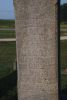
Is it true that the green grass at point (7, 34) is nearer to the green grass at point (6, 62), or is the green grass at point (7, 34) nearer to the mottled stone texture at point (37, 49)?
the green grass at point (6, 62)

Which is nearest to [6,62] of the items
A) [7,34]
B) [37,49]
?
[37,49]

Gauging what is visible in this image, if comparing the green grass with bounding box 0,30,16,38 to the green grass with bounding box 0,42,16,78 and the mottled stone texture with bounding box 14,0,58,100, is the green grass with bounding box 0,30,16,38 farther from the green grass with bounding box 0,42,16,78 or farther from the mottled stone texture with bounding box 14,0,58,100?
the mottled stone texture with bounding box 14,0,58,100

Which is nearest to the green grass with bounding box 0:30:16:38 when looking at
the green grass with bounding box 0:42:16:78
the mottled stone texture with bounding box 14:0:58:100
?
the green grass with bounding box 0:42:16:78

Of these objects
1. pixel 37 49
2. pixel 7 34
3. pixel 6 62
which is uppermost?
pixel 37 49

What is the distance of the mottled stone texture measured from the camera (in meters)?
5.89

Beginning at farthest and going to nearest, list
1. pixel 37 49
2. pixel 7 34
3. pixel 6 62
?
1. pixel 7 34
2. pixel 6 62
3. pixel 37 49

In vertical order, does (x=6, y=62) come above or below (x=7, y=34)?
above

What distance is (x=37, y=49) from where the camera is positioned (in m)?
5.99

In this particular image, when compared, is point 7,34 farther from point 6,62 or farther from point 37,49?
point 37,49

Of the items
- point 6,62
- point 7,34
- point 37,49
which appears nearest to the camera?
point 37,49

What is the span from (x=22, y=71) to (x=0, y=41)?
2001 cm

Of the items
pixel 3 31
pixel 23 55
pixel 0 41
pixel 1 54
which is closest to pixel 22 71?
pixel 23 55

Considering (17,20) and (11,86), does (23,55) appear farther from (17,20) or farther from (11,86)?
(11,86)

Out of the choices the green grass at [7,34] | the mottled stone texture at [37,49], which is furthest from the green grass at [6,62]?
the mottled stone texture at [37,49]
